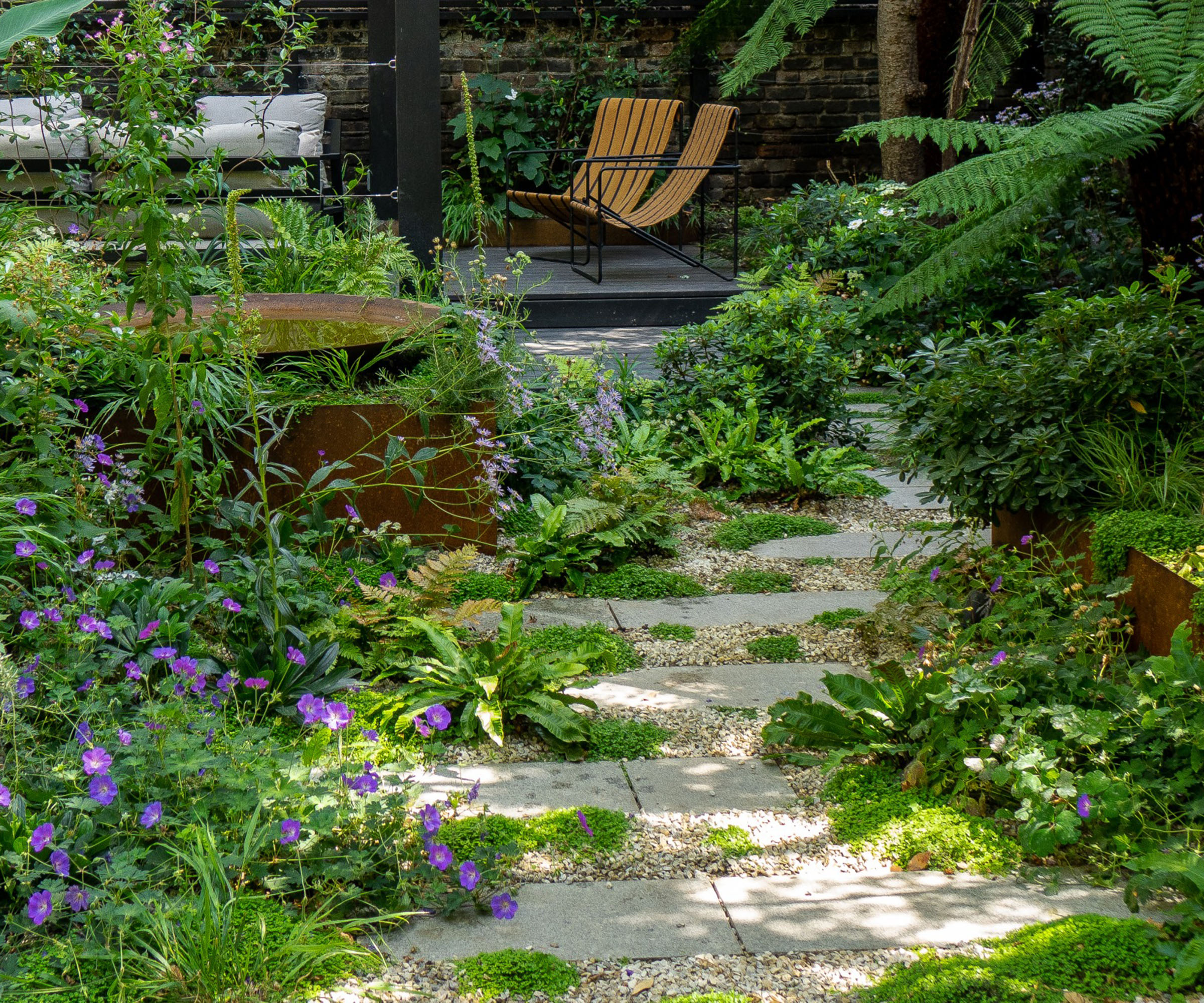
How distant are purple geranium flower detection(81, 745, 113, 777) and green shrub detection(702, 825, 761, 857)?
43.3 inches

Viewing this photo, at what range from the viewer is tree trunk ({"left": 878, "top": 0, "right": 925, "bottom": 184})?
759cm

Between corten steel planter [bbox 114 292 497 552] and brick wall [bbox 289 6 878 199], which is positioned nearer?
corten steel planter [bbox 114 292 497 552]

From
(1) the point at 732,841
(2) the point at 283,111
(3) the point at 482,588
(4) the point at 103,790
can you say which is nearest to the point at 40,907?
(4) the point at 103,790

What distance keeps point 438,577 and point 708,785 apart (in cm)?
97

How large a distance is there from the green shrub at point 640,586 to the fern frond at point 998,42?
495cm

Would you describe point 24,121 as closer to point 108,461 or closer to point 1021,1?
point 108,461

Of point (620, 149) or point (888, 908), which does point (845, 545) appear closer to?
point (888, 908)

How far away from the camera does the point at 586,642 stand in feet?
9.98

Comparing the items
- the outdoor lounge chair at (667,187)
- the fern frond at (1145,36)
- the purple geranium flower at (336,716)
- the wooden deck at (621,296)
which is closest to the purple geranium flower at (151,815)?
the purple geranium flower at (336,716)

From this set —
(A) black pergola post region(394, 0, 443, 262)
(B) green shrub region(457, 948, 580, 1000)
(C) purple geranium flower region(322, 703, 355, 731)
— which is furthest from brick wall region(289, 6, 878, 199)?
(B) green shrub region(457, 948, 580, 1000)

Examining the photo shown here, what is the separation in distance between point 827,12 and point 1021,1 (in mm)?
3286

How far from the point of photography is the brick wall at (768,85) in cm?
1004

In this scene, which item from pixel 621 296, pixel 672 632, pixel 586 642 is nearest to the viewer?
pixel 586 642

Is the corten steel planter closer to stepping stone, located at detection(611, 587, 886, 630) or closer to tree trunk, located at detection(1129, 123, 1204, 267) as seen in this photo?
stepping stone, located at detection(611, 587, 886, 630)
